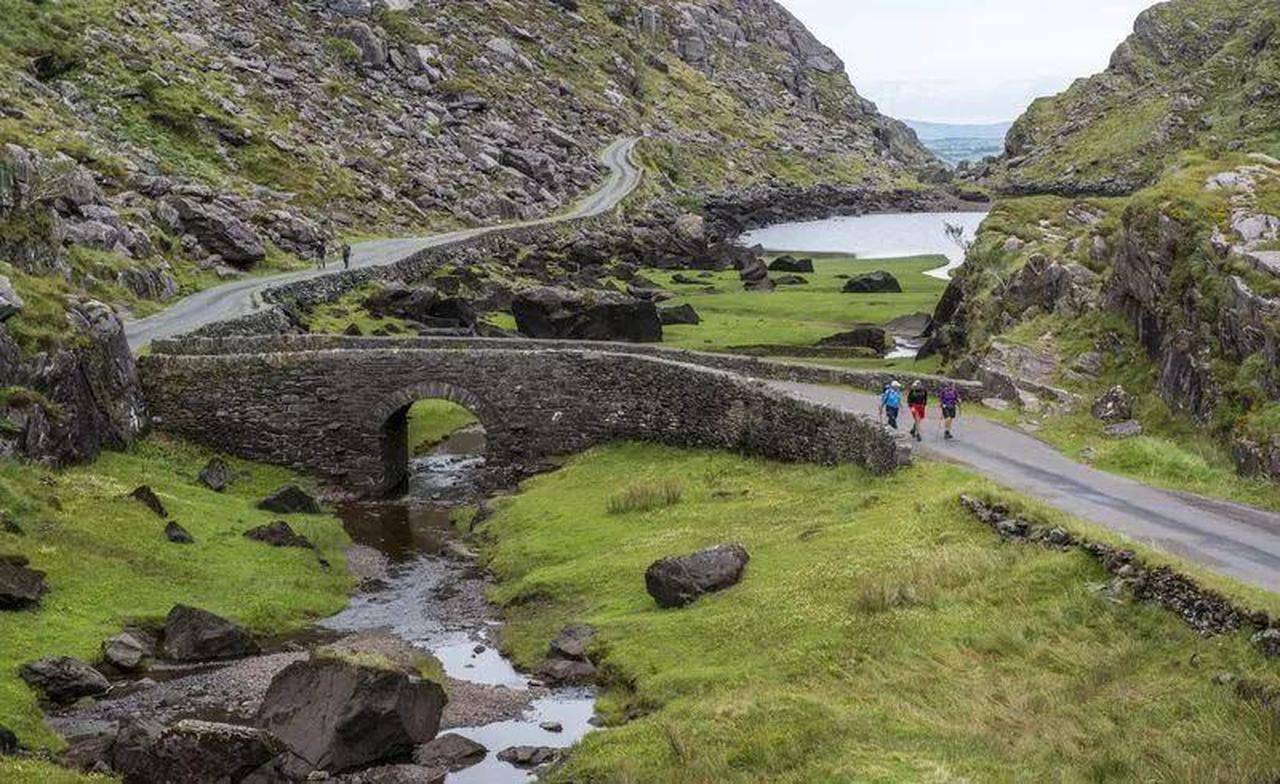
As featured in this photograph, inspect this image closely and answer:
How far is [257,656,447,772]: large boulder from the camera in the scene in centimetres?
2680

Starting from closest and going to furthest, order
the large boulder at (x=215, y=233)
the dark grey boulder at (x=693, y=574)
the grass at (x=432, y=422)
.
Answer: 1. the dark grey boulder at (x=693, y=574)
2. the grass at (x=432, y=422)
3. the large boulder at (x=215, y=233)

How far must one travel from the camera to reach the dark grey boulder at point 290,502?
159ft

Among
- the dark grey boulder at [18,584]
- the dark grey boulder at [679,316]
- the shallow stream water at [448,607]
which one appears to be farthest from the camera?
the dark grey boulder at [679,316]

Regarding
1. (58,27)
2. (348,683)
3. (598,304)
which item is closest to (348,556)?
(348,683)

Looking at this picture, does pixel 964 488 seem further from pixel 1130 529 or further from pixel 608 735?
pixel 608 735

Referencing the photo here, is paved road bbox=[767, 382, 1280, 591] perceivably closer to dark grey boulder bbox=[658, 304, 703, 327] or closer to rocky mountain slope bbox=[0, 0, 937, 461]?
rocky mountain slope bbox=[0, 0, 937, 461]

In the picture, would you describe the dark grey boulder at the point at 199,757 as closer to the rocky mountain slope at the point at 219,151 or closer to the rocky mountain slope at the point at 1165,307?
the rocky mountain slope at the point at 219,151

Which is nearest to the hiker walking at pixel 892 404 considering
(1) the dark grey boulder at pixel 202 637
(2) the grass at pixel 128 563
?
(2) the grass at pixel 128 563

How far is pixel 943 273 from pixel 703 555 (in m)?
105

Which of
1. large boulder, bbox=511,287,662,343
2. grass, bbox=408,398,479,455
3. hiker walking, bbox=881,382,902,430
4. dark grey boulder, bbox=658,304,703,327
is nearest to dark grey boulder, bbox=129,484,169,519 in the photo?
grass, bbox=408,398,479,455

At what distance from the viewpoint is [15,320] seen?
151 feet

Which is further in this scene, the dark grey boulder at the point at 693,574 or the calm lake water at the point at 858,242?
the calm lake water at the point at 858,242

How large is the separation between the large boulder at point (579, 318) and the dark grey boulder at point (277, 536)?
113 ft

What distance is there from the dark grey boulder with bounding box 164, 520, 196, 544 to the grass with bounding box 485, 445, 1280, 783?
37.3ft
